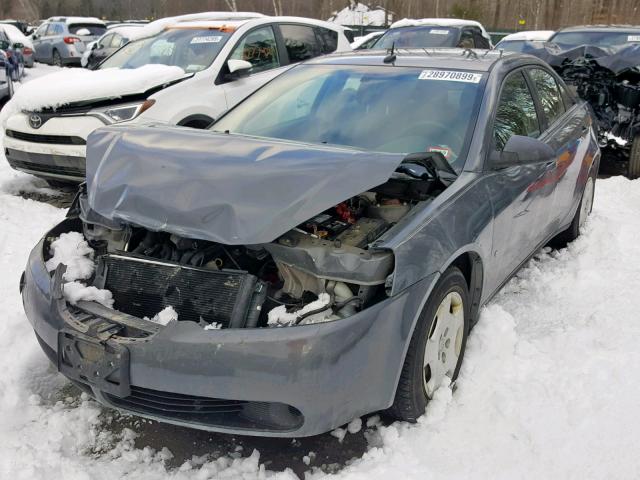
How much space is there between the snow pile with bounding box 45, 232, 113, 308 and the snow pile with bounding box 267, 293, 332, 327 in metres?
0.77

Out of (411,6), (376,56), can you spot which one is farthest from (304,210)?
(411,6)

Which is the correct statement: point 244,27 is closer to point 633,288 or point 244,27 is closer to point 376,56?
point 376,56

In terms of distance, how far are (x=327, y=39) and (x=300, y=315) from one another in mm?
6715

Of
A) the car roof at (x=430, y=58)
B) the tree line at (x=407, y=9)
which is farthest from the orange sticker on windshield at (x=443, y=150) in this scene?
the tree line at (x=407, y=9)

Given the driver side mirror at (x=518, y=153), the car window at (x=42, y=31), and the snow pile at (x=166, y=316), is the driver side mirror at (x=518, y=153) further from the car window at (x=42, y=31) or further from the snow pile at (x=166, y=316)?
the car window at (x=42, y=31)

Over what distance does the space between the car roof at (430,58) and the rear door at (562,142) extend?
308 mm

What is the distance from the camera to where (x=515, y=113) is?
3.77 m

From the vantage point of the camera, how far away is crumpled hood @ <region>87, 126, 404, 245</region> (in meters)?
2.57

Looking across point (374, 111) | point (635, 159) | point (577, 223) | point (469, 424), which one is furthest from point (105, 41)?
point (469, 424)

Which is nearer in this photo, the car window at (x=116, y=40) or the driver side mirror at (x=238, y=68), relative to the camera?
the driver side mirror at (x=238, y=68)

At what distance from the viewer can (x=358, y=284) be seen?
2.51 metres

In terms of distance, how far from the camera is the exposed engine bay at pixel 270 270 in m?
2.47

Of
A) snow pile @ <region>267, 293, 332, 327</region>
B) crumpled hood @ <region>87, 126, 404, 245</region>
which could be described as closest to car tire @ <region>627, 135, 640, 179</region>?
crumpled hood @ <region>87, 126, 404, 245</region>

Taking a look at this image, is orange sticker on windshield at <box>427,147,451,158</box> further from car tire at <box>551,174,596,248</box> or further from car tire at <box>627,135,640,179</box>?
car tire at <box>627,135,640,179</box>
